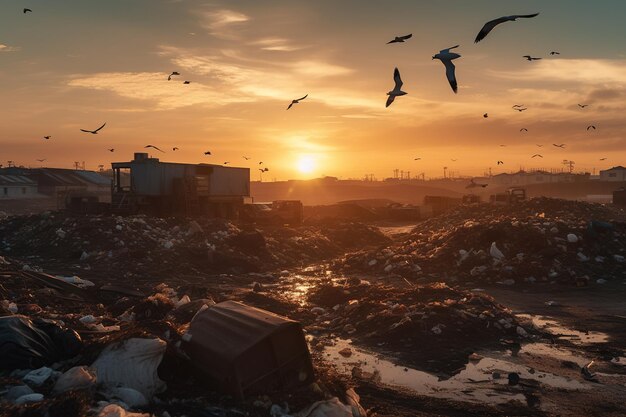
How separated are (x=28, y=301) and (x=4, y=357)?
349 centimetres

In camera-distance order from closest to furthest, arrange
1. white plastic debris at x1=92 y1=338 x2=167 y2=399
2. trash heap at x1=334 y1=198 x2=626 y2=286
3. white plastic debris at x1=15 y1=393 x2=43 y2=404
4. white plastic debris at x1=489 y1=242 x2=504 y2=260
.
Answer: white plastic debris at x1=15 y1=393 x2=43 y2=404 < white plastic debris at x1=92 y1=338 x2=167 y2=399 < trash heap at x1=334 y1=198 x2=626 y2=286 < white plastic debris at x1=489 y1=242 x2=504 y2=260

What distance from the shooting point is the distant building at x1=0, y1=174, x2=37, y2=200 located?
163 ft

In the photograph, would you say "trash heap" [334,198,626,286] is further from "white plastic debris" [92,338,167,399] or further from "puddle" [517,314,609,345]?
"white plastic debris" [92,338,167,399]

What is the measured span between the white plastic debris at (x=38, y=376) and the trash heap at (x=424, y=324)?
436 centimetres

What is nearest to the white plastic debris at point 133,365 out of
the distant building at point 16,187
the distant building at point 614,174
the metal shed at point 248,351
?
the metal shed at point 248,351

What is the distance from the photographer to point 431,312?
8.88 m

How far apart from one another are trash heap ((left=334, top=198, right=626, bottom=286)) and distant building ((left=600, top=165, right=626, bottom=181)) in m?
67.8

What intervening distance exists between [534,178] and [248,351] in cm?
9820

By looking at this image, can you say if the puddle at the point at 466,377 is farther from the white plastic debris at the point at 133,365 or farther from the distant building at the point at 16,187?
the distant building at the point at 16,187

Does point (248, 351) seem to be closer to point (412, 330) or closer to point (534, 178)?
point (412, 330)

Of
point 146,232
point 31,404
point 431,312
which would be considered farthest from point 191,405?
point 146,232

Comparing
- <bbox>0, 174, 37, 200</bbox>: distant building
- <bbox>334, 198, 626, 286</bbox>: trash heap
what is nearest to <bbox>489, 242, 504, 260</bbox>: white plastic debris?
<bbox>334, 198, 626, 286</bbox>: trash heap

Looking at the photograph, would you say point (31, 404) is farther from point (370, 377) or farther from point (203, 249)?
point (203, 249)

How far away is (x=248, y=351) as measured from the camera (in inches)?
200
